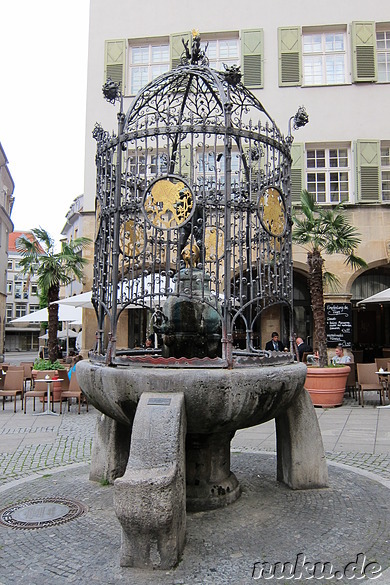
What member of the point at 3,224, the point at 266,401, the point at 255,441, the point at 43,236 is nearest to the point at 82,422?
the point at 255,441

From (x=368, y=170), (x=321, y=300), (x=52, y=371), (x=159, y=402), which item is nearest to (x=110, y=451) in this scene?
(x=159, y=402)

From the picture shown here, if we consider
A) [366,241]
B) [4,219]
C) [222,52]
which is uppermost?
[222,52]

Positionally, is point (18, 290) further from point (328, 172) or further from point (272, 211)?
point (272, 211)

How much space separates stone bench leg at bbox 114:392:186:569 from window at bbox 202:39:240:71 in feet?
54.6

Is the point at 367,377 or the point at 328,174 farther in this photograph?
the point at 328,174

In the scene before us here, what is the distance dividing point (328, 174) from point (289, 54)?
14.4 ft

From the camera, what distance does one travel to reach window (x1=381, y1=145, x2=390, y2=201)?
1717 cm

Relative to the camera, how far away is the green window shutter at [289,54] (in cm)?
1753

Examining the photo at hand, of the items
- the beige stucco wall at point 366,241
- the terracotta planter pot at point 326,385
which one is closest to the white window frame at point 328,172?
the beige stucco wall at point 366,241

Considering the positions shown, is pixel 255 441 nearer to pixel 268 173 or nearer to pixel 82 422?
pixel 82 422

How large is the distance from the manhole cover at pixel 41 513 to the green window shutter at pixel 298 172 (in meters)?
14.0

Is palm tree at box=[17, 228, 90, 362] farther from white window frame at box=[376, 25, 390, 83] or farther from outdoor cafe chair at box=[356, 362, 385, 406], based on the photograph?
white window frame at box=[376, 25, 390, 83]

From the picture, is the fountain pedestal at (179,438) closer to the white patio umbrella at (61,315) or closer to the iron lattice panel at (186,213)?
the iron lattice panel at (186,213)

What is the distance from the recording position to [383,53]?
17703mm
